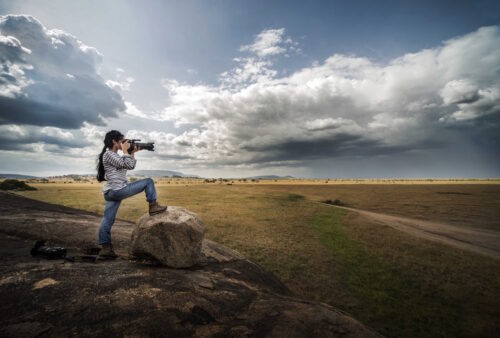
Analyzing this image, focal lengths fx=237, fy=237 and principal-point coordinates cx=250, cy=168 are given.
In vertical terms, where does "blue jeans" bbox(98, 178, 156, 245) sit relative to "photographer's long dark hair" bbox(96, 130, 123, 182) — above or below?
below

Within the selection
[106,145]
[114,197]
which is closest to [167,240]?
[114,197]

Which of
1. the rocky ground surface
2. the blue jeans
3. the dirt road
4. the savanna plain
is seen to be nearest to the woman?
the blue jeans

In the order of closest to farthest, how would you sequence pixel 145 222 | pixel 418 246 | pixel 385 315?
pixel 145 222
pixel 385 315
pixel 418 246

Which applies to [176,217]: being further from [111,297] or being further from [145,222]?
[111,297]

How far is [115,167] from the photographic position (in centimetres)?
676

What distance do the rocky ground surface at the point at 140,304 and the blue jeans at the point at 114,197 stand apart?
2.93ft

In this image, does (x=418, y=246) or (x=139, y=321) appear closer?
(x=139, y=321)

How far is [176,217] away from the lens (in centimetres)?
720

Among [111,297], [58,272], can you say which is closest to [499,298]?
[111,297]

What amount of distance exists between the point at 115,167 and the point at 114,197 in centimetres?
85

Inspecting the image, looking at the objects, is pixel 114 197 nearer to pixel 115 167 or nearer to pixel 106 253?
pixel 115 167

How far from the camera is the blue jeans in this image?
6.71 m

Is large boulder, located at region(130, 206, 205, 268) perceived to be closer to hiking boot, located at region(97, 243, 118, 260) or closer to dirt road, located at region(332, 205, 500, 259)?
hiking boot, located at region(97, 243, 118, 260)

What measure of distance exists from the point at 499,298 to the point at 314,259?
7.06 meters
